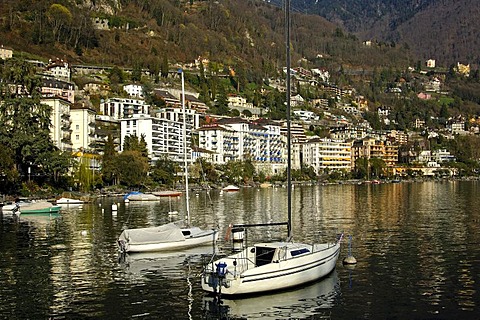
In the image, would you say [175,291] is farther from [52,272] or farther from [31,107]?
[31,107]

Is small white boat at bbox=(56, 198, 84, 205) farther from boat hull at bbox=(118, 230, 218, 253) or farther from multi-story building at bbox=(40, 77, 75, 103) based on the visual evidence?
multi-story building at bbox=(40, 77, 75, 103)

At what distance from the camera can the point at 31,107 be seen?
9375 cm

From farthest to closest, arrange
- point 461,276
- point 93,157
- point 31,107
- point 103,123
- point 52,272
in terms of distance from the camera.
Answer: point 103,123, point 93,157, point 31,107, point 52,272, point 461,276

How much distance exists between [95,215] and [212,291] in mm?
45052

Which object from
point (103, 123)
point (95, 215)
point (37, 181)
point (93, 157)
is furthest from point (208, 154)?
point (95, 215)

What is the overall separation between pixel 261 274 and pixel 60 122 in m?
111

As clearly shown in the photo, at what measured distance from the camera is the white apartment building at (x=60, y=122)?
126875 mm

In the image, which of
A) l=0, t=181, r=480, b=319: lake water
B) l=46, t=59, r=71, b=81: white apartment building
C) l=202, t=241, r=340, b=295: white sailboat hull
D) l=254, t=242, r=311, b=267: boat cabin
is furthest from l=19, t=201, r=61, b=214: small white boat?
l=46, t=59, r=71, b=81: white apartment building

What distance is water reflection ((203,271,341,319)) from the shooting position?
23.9m

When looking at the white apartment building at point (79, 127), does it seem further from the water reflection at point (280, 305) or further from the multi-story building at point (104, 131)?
the water reflection at point (280, 305)

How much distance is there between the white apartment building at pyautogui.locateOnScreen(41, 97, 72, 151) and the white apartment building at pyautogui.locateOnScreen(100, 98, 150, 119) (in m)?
36.0

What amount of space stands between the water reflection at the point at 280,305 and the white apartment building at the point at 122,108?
485 ft

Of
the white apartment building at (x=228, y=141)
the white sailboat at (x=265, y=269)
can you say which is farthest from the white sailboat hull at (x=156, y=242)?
the white apartment building at (x=228, y=141)

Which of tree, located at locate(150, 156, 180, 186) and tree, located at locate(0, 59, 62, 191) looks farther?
tree, located at locate(150, 156, 180, 186)
